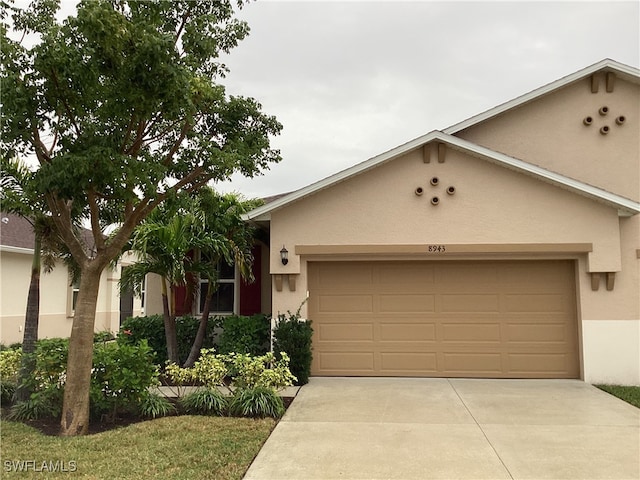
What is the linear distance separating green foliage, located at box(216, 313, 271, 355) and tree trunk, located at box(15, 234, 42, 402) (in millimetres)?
3797

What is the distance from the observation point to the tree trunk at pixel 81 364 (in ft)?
20.9

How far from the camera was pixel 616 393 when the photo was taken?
863cm

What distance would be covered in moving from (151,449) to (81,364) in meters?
1.68

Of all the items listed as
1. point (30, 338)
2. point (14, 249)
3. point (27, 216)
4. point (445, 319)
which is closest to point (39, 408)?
point (30, 338)

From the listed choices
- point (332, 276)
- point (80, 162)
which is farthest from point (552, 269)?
point (80, 162)

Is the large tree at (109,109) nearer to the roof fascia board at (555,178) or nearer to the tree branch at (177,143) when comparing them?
the tree branch at (177,143)

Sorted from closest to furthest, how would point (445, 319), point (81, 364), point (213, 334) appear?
point (81, 364) < point (445, 319) < point (213, 334)

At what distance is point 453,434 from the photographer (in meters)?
6.31

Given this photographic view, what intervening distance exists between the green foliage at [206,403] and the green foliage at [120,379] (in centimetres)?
66

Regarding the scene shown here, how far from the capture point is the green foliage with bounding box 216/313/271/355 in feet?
33.8

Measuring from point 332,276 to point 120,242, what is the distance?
15.6ft

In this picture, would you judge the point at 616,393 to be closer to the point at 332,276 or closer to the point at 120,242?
the point at 332,276

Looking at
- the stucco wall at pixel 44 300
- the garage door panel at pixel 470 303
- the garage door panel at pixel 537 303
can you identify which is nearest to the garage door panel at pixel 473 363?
the garage door panel at pixel 470 303

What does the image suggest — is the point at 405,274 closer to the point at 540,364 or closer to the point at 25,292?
the point at 540,364
